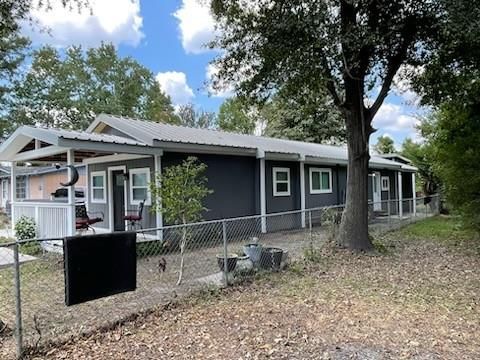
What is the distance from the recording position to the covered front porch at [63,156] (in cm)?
879

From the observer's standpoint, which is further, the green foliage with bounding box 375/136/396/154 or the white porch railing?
the green foliage with bounding box 375/136/396/154

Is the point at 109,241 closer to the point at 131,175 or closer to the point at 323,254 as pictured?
the point at 323,254

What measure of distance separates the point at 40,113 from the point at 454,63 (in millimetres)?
32620

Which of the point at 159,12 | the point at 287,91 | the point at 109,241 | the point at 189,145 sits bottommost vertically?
the point at 109,241

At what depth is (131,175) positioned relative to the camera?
37.1 ft

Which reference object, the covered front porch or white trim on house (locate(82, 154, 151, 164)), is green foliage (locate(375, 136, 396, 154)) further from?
the covered front porch

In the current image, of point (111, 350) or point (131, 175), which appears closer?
point (111, 350)

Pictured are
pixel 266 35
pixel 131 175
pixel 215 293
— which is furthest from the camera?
pixel 131 175

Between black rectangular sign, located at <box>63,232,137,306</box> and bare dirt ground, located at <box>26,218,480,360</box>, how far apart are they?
501 mm

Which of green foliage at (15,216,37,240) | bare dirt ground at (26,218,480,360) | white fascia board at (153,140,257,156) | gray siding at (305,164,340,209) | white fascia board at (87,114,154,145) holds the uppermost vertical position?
white fascia board at (87,114,154,145)

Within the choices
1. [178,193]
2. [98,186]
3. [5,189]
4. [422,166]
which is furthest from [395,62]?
[5,189]

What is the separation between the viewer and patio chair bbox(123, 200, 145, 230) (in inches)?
409

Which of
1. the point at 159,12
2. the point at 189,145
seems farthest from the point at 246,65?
the point at 159,12

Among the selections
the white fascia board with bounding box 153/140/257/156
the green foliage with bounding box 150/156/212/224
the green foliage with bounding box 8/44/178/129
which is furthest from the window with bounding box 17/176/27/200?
the green foliage with bounding box 150/156/212/224
